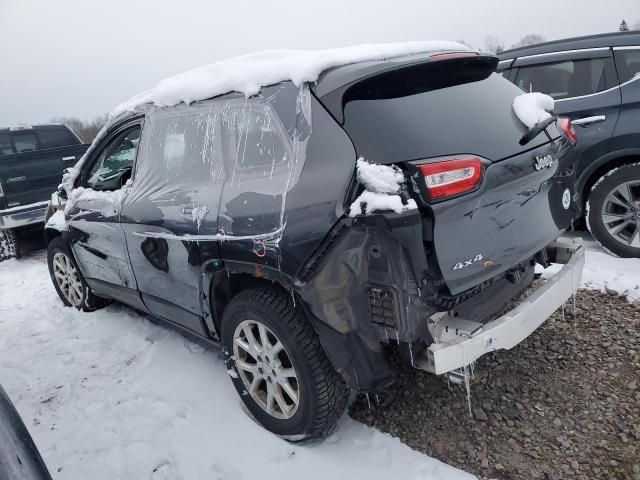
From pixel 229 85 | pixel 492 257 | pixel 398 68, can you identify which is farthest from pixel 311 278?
pixel 229 85

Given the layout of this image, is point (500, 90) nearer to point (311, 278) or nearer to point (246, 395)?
point (311, 278)

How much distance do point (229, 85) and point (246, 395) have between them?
176 centimetres

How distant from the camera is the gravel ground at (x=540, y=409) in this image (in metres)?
2.25

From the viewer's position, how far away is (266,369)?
2525mm

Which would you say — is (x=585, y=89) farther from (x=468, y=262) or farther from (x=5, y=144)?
(x=5, y=144)

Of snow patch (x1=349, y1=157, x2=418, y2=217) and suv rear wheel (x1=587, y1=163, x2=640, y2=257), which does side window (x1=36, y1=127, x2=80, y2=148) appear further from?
suv rear wheel (x1=587, y1=163, x2=640, y2=257)

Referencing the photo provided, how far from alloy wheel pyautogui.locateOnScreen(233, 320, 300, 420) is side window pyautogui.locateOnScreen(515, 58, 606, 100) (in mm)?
3736

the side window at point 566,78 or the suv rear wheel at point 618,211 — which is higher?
the side window at point 566,78

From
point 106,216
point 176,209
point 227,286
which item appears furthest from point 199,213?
point 106,216

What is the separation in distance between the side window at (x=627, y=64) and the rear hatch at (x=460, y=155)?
2.30m

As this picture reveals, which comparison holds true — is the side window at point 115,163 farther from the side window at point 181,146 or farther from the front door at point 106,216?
the side window at point 181,146

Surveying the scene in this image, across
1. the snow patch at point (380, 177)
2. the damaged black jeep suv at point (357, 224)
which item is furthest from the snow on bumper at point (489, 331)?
the snow patch at point (380, 177)

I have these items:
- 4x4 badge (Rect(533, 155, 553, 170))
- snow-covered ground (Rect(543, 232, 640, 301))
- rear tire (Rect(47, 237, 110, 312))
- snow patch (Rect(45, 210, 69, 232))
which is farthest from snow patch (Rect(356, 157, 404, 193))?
rear tire (Rect(47, 237, 110, 312))

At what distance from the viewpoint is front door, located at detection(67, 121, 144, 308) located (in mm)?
3434
